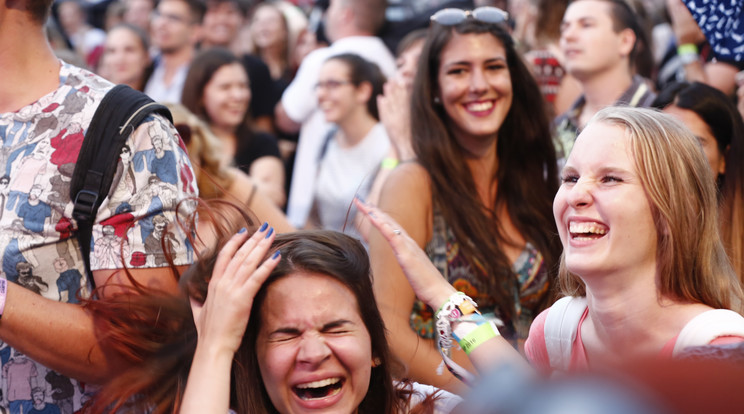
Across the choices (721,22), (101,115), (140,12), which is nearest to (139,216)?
(101,115)

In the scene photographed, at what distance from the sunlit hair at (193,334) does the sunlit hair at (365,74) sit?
135 inches

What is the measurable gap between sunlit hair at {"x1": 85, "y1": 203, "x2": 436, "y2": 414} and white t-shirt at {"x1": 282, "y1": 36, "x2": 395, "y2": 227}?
370cm

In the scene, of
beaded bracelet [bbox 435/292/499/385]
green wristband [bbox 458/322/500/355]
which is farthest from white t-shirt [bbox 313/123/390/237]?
green wristband [bbox 458/322/500/355]

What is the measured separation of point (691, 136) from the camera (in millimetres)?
2285

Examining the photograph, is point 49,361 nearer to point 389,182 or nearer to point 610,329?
point 610,329

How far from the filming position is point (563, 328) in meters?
2.38

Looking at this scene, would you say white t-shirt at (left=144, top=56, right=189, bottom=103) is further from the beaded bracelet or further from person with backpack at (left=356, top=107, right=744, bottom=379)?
person with backpack at (left=356, top=107, right=744, bottom=379)

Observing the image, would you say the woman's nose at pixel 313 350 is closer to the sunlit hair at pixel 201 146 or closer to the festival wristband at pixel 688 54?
the sunlit hair at pixel 201 146

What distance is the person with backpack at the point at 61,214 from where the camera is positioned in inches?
86.1

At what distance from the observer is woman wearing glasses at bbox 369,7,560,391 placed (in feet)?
10.7

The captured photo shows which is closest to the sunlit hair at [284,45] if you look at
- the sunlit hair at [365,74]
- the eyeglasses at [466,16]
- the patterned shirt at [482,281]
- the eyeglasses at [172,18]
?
the eyeglasses at [172,18]

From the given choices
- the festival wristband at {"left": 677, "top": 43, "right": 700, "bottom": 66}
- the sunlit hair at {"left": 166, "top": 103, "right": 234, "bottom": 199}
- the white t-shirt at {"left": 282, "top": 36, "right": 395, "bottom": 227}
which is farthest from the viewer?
the white t-shirt at {"left": 282, "top": 36, "right": 395, "bottom": 227}

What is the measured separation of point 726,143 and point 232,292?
7.10ft

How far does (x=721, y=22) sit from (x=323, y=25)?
4.90 metres
